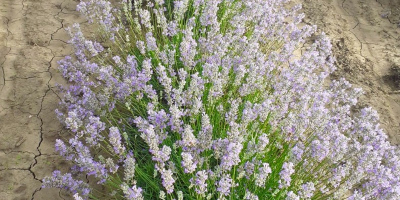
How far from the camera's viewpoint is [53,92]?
373 centimetres

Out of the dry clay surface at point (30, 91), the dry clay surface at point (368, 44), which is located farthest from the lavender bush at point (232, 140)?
the dry clay surface at point (368, 44)

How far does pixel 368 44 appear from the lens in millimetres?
5066

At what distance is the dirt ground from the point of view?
3.09m

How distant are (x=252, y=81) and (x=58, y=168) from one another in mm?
1923

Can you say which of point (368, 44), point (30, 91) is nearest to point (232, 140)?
point (30, 91)

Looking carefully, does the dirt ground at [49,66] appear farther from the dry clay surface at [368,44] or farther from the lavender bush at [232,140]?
the lavender bush at [232,140]

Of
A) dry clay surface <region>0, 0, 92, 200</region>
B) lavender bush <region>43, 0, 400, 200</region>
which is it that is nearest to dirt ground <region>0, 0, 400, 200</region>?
dry clay surface <region>0, 0, 92, 200</region>

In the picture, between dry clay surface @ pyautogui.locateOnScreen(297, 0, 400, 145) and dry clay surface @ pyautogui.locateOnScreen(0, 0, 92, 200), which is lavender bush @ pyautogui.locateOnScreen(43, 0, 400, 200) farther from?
dry clay surface @ pyautogui.locateOnScreen(297, 0, 400, 145)

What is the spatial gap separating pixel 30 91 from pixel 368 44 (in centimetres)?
469

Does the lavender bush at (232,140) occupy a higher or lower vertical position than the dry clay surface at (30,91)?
higher

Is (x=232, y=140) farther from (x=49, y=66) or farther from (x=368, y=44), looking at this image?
(x=368, y=44)

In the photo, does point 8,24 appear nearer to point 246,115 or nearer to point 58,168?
point 58,168

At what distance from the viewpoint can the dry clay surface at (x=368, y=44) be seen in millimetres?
4230

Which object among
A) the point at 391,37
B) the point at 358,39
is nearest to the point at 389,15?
the point at 391,37
